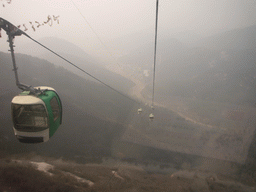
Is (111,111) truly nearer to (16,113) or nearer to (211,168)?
(211,168)

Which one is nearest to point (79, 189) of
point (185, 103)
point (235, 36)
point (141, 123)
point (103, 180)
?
point (103, 180)

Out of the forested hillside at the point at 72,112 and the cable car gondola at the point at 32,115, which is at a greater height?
the cable car gondola at the point at 32,115

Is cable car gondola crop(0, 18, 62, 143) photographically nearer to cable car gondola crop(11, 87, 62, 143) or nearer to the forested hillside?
cable car gondola crop(11, 87, 62, 143)

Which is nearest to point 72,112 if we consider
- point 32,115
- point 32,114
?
point 32,114

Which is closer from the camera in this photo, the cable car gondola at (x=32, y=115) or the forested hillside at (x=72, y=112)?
the cable car gondola at (x=32, y=115)

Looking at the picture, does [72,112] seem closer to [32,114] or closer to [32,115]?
[32,114]

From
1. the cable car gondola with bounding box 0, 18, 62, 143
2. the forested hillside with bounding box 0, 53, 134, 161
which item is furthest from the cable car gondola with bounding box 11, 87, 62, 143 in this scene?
the forested hillside with bounding box 0, 53, 134, 161

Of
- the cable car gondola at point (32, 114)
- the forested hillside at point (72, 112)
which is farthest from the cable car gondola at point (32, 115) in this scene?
the forested hillside at point (72, 112)

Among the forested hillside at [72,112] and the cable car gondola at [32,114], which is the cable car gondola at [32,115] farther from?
the forested hillside at [72,112]
